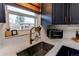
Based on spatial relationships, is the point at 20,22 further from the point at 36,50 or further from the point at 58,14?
the point at 58,14

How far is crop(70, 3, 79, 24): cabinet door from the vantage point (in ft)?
6.26

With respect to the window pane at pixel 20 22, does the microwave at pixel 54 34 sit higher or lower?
lower

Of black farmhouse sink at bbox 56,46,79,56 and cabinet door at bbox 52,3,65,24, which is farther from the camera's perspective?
cabinet door at bbox 52,3,65,24

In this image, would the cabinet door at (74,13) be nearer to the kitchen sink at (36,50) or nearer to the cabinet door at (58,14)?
the cabinet door at (58,14)

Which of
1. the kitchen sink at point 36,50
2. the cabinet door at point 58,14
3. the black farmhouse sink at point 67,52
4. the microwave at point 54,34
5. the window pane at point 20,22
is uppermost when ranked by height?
the cabinet door at point 58,14

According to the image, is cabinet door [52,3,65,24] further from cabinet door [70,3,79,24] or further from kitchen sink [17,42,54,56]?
kitchen sink [17,42,54,56]

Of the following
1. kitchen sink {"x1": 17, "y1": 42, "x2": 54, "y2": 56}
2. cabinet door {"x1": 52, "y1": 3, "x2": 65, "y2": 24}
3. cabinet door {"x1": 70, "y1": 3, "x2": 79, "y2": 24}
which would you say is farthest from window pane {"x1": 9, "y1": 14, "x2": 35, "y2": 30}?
cabinet door {"x1": 70, "y1": 3, "x2": 79, "y2": 24}

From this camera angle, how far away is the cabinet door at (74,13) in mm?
1909

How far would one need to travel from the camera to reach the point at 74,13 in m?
1.96

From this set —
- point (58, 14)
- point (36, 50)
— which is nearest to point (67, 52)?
Result: point (36, 50)

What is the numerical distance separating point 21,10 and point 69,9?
99 centimetres

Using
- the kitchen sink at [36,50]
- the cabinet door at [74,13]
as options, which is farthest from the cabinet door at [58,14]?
the kitchen sink at [36,50]

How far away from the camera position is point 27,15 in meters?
1.50

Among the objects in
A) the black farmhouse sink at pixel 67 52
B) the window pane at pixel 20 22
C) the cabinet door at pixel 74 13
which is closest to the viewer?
the window pane at pixel 20 22
